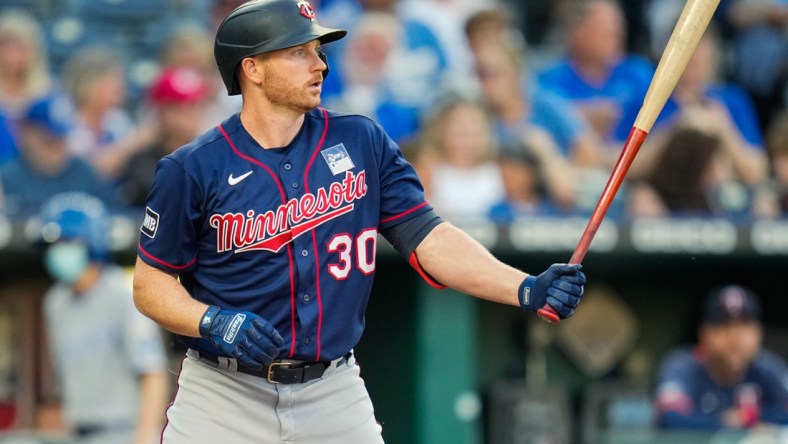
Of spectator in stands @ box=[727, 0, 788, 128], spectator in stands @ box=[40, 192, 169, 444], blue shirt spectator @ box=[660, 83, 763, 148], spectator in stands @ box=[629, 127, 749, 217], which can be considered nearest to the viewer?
spectator in stands @ box=[40, 192, 169, 444]

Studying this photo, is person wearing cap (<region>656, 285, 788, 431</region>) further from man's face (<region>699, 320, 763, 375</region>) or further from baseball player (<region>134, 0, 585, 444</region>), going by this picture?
baseball player (<region>134, 0, 585, 444</region>)

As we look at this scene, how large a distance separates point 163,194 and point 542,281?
1.01 meters

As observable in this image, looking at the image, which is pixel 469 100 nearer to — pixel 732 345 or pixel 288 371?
pixel 732 345

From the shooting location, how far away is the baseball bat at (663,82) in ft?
12.4

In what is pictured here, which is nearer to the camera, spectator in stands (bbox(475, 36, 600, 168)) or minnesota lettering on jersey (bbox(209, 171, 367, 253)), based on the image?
minnesota lettering on jersey (bbox(209, 171, 367, 253))

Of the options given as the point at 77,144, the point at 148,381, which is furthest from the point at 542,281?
the point at 77,144

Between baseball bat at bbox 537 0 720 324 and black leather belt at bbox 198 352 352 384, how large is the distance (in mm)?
752

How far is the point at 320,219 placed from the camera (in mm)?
3809

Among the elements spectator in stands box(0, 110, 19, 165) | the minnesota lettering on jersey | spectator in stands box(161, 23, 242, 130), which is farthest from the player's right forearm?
spectator in stands box(0, 110, 19, 165)

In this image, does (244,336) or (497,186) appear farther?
(497,186)

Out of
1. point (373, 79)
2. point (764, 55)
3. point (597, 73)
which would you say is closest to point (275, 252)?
point (373, 79)

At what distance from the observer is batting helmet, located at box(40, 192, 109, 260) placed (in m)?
5.87

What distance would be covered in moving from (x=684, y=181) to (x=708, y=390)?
1.06m

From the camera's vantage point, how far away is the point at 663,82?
383cm
